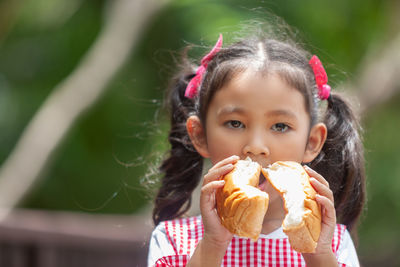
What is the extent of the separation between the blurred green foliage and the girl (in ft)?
12.4

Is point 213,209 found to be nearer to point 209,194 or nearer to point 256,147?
point 209,194

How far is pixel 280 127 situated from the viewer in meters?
2.45

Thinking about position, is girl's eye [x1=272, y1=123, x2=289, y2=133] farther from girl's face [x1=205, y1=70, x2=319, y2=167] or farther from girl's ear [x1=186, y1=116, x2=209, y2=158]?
girl's ear [x1=186, y1=116, x2=209, y2=158]

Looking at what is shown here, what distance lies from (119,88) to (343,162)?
6025 mm

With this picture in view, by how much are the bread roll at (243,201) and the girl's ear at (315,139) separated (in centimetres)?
48

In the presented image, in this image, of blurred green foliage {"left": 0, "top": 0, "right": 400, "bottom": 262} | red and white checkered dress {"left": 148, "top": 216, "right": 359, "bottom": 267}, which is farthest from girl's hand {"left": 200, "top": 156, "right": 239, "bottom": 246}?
blurred green foliage {"left": 0, "top": 0, "right": 400, "bottom": 262}

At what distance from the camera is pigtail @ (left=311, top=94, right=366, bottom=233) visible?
118 inches

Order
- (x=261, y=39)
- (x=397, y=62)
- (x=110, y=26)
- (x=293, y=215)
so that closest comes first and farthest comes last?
(x=293, y=215) < (x=261, y=39) < (x=397, y=62) < (x=110, y=26)

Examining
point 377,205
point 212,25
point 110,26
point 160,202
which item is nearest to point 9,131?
point 110,26

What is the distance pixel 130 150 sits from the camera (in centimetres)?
908

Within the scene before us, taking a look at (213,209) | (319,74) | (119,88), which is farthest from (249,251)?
(119,88)

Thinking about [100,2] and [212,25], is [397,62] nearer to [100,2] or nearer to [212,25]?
[212,25]

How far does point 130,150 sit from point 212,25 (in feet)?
10.9

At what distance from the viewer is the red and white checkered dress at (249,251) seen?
106 inches
